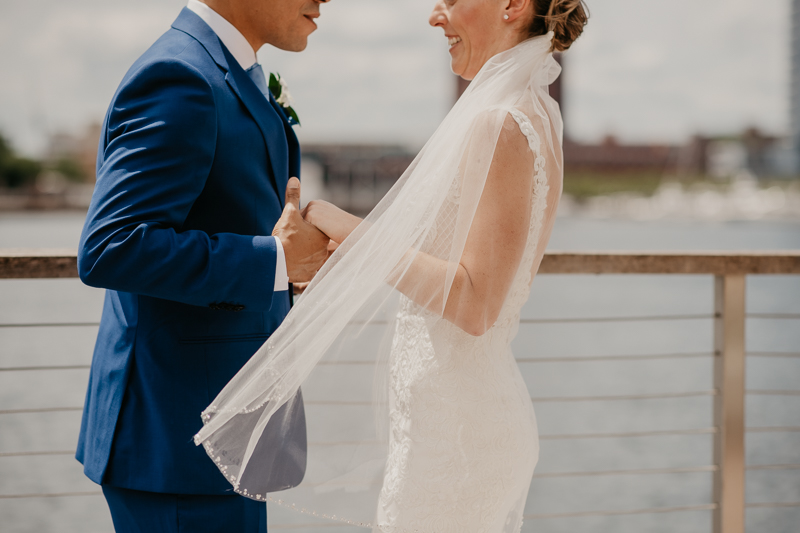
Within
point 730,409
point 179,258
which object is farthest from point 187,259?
point 730,409

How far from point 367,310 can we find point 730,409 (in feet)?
5.07

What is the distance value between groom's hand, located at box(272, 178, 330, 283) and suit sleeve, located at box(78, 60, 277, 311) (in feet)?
0.15

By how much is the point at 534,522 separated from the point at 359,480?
20.5 feet

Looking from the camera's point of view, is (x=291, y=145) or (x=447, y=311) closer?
(x=447, y=311)

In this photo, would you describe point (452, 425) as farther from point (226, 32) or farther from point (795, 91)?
point (795, 91)

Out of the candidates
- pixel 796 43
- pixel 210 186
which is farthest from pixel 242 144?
pixel 796 43

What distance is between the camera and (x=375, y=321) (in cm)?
137

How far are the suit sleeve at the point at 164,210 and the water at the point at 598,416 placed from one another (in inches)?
120

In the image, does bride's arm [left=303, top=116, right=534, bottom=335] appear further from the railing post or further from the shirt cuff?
the railing post

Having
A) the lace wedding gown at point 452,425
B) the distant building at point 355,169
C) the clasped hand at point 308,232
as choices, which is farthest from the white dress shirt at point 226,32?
the distant building at point 355,169

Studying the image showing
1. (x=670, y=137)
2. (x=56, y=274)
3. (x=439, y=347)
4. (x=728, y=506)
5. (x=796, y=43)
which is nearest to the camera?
(x=439, y=347)

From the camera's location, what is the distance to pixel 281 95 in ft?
5.74

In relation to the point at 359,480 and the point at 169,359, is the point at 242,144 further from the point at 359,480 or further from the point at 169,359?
the point at 359,480

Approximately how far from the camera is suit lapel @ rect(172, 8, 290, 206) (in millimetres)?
1308
